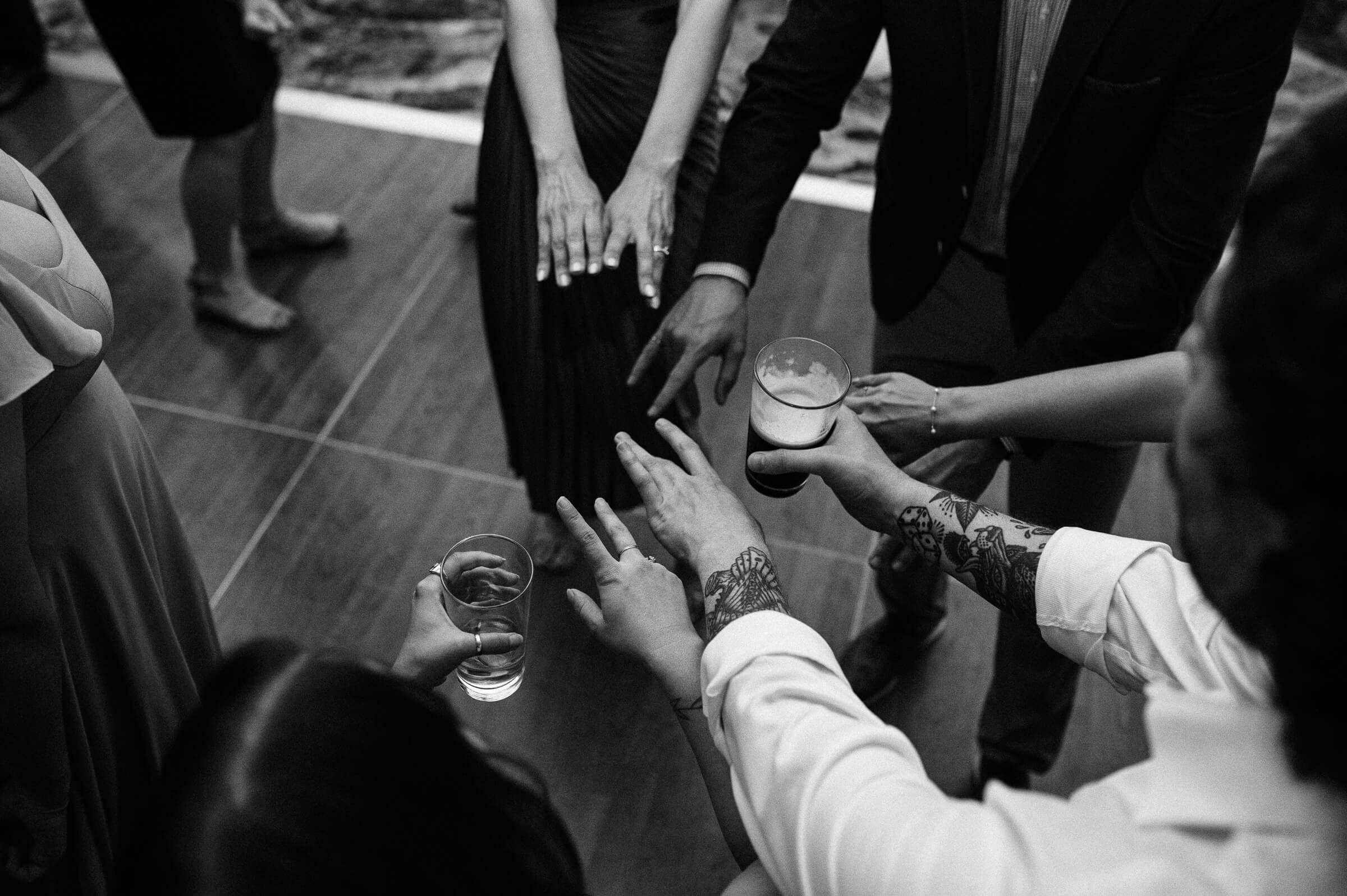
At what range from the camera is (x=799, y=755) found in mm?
951

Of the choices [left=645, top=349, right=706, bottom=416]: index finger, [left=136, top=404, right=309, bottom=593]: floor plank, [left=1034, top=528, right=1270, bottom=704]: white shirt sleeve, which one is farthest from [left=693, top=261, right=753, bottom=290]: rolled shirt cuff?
[left=136, top=404, right=309, bottom=593]: floor plank

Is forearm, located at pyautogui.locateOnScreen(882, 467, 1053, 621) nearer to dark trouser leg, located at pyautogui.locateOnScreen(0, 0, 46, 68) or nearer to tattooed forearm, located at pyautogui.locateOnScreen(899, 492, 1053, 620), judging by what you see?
tattooed forearm, located at pyautogui.locateOnScreen(899, 492, 1053, 620)

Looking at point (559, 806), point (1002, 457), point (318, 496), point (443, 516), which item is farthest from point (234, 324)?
point (1002, 457)

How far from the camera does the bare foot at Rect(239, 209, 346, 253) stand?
321cm

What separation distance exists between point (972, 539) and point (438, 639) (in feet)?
2.30

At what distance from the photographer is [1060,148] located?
5.48 ft

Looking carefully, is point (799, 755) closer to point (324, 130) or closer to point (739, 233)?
point (739, 233)

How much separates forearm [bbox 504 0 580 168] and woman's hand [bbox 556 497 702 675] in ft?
2.57

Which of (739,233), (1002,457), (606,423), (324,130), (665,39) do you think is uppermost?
(665,39)

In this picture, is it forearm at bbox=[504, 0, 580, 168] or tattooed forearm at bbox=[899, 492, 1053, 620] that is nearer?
tattooed forearm at bbox=[899, 492, 1053, 620]

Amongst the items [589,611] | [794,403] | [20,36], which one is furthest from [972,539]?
[20,36]

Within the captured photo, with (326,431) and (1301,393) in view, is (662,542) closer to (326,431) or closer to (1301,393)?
(1301,393)

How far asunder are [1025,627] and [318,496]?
5.51 ft

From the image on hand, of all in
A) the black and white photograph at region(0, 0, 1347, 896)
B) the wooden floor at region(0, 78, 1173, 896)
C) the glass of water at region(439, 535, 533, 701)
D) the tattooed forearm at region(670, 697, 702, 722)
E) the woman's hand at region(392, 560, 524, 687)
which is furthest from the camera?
the wooden floor at region(0, 78, 1173, 896)
